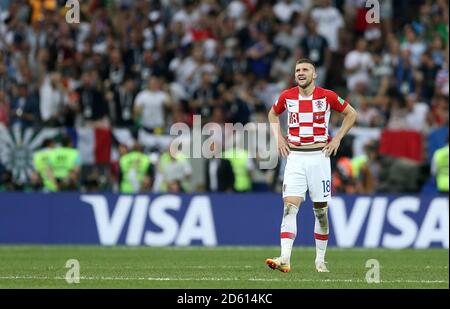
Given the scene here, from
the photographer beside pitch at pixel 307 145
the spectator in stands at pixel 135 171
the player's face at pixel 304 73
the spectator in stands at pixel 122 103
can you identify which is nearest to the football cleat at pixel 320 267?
the photographer beside pitch at pixel 307 145

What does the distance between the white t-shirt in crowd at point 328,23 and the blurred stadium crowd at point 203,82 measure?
3cm

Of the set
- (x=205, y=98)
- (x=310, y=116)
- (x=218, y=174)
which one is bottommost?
(x=218, y=174)

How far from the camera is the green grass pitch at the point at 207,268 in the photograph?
13445 mm

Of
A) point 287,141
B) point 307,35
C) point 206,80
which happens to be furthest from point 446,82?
point 287,141

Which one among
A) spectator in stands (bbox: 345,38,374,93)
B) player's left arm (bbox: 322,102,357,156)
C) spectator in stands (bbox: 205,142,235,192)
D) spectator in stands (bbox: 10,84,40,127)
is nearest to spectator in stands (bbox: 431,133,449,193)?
spectator in stands (bbox: 345,38,374,93)

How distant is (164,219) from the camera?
73.2ft

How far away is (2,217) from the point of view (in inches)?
886

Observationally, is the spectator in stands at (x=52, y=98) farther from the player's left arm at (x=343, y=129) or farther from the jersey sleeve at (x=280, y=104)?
the player's left arm at (x=343, y=129)

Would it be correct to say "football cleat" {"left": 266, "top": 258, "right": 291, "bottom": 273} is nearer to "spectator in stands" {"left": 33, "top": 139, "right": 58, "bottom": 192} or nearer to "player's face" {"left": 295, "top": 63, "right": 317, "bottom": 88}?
"player's face" {"left": 295, "top": 63, "right": 317, "bottom": 88}

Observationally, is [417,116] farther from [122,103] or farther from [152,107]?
[122,103]

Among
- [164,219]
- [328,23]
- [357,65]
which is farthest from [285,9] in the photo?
[164,219]

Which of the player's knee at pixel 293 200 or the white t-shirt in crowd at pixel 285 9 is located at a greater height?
the white t-shirt in crowd at pixel 285 9

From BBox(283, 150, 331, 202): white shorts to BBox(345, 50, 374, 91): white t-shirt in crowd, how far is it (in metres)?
11.7

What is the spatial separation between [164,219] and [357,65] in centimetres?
634
